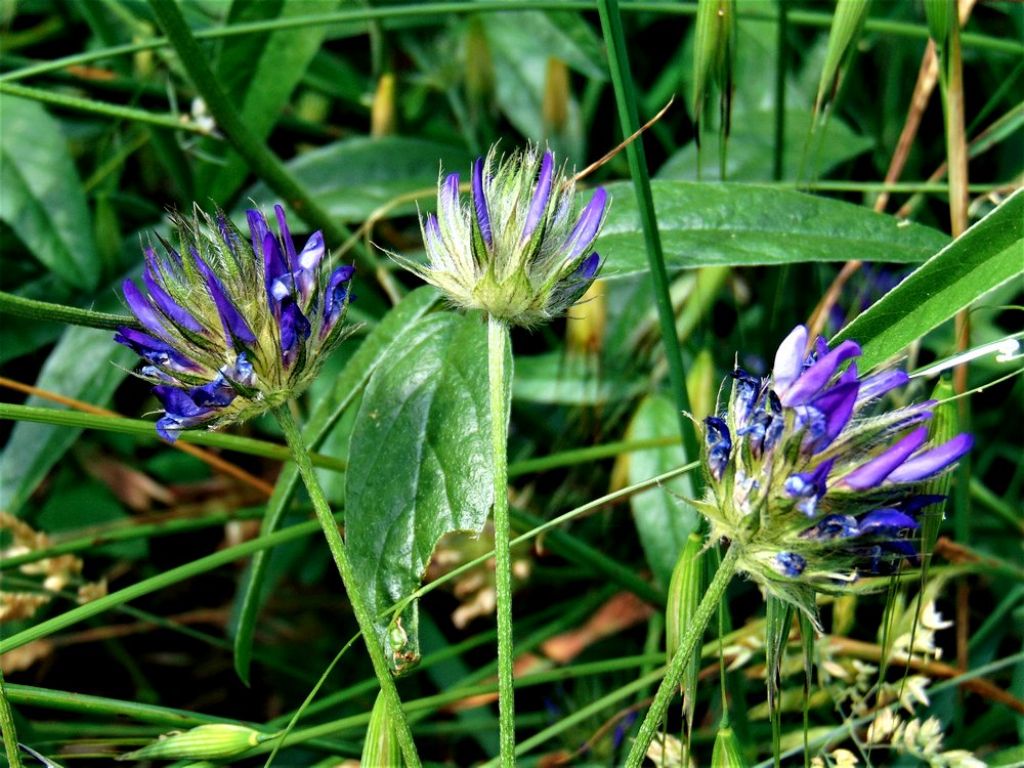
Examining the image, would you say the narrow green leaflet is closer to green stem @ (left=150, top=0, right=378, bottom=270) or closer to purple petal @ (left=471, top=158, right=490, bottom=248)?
green stem @ (left=150, top=0, right=378, bottom=270)

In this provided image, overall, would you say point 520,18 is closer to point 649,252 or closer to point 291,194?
point 291,194

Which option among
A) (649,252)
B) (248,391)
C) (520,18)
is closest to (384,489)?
(248,391)

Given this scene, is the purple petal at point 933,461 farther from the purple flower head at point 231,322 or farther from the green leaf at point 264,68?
the green leaf at point 264,68

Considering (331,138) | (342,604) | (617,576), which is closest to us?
(617,576)

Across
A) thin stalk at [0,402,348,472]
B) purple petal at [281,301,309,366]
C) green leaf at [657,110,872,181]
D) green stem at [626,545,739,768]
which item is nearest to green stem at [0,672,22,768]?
thin stalk at [0,402,348,472]

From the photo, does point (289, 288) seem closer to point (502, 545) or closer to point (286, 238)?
point (286, 238)

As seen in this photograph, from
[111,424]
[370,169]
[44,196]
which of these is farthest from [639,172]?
[44,196]
